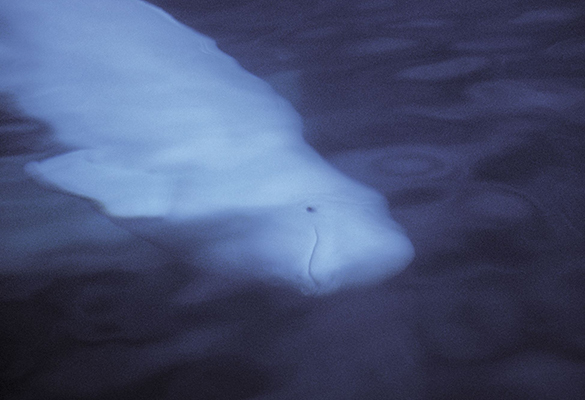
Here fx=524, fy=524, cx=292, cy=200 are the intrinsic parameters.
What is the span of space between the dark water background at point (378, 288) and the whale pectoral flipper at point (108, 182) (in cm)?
6

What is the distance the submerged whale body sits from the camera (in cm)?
142

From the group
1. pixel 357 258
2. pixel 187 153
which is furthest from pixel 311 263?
pixel 187 153

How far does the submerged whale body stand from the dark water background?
0.07 meters

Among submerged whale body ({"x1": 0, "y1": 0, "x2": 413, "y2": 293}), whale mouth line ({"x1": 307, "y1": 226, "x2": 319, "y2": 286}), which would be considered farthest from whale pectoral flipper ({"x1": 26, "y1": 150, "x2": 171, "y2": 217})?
whale mouth line ({"x1": 307, "y1": 226, "x2": 319, "y2": 286})

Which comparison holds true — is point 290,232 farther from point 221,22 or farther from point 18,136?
point 221,22

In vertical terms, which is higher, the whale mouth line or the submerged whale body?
the submerged whale body

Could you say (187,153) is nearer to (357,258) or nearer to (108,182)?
(108,182)

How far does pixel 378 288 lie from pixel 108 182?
3.12ft

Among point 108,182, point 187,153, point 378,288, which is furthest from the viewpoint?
point 187,153

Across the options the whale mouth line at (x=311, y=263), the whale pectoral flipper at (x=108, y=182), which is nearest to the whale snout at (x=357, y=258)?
the whale mouth line at (x=311, y=263)

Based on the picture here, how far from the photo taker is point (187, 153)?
5.98ft

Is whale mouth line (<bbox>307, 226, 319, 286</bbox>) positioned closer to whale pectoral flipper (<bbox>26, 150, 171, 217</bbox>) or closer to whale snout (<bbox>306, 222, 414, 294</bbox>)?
whale snout (<bbox>306, 222, 414, 294</bbox>)

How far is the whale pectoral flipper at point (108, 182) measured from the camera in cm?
160

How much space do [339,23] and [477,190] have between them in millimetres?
1889
